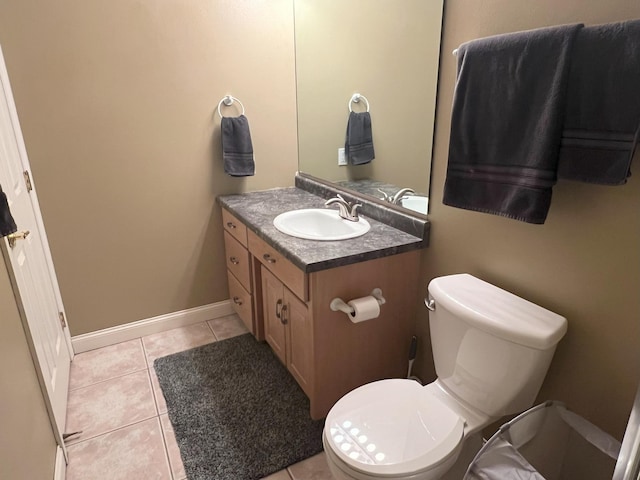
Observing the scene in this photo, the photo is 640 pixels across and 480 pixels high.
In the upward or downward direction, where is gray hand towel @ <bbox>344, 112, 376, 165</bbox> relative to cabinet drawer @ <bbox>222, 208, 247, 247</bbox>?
upward

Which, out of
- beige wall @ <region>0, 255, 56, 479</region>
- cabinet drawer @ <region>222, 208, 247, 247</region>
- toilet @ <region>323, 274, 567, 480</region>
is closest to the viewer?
beige wall @ <region>0, 255, 56, 479</region>

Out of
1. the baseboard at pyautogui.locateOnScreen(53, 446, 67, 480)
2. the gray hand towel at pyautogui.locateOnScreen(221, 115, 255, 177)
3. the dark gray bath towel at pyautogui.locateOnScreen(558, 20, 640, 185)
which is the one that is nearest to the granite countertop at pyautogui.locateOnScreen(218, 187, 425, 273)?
the gray hand towel at pyautogui.locateOnScreen(221, 115, 255, 177)

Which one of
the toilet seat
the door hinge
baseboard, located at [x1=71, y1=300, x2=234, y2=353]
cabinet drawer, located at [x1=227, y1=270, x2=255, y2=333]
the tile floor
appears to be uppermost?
the door hinge

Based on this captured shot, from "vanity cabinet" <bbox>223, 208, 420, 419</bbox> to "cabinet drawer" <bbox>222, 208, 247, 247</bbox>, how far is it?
0.42 feet

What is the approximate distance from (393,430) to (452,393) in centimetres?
29

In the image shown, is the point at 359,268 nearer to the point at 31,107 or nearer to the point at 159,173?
the point at 159,173

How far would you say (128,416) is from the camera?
186 centimetres

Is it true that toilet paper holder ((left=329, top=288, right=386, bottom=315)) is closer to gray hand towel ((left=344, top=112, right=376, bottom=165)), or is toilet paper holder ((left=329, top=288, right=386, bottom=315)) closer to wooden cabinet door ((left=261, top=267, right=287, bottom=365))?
wooden cabinet door ((left=261, top=267, right=287, bottom=365))

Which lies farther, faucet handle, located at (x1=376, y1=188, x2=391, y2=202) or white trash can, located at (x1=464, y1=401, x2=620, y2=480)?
faucet handle, located at (x1=376, y1=188, x2=391, y2=202)

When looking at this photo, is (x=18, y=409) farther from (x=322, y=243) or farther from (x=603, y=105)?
(x=603, y=105)

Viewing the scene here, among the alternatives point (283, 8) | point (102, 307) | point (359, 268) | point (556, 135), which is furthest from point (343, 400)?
point (283, 8)

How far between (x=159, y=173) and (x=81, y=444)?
136cm

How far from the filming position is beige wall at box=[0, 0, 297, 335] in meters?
1.91

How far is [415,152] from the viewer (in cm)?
171
